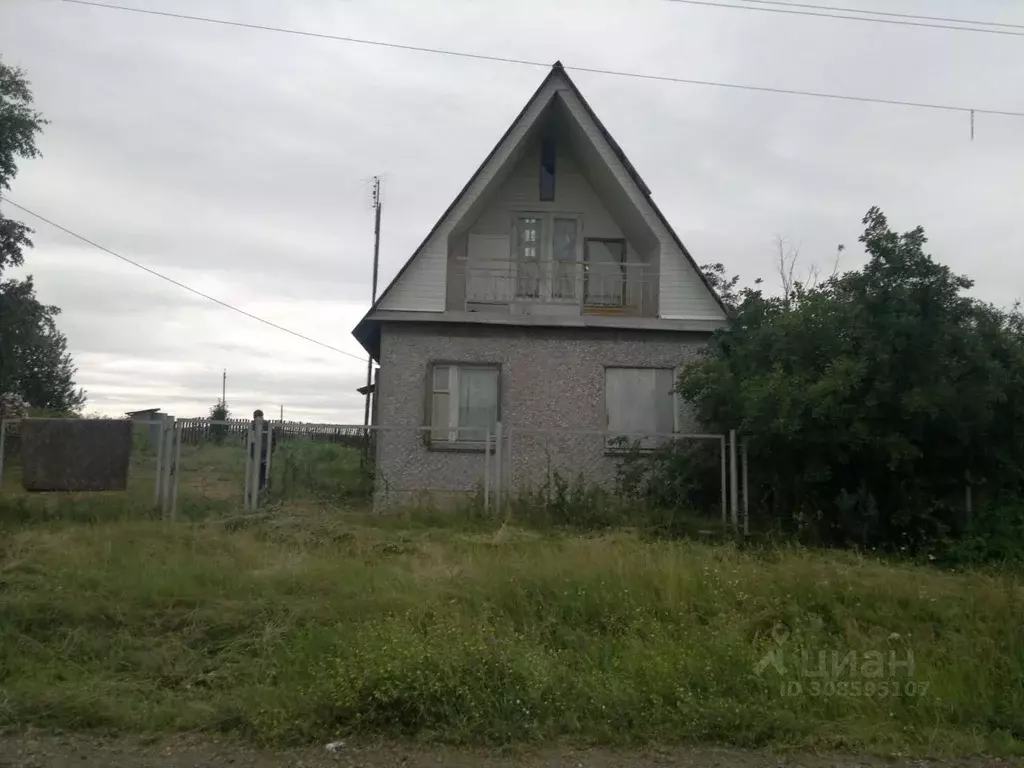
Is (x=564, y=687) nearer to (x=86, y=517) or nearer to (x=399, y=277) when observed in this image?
(x=86, y=517)

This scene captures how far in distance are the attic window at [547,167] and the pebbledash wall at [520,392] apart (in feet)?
9.32

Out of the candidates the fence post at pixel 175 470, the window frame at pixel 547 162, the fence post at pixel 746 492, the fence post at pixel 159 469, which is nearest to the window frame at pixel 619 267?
the window frame at pixel 547 162

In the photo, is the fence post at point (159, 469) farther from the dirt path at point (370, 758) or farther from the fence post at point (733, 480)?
the fence post at point (733, 480)

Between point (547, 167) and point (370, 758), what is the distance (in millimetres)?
11586

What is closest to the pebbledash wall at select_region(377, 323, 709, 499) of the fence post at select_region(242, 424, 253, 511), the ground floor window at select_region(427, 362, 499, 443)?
the ground floor window at select_region(427, 362, 499, 443)

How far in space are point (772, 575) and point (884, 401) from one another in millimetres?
3240

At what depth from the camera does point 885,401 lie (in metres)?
9.63

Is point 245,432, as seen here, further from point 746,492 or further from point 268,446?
point 746,492

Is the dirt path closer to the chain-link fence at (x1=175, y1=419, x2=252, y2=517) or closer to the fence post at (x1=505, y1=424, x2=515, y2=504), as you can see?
the chain-link fence at (x1=175, y1=419, x2=252, y2=517)

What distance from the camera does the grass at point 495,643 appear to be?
5258mm

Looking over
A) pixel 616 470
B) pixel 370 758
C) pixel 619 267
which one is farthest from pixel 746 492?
pixel 370 758

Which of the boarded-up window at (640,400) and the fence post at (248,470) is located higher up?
the boarded-up window at (640,400)

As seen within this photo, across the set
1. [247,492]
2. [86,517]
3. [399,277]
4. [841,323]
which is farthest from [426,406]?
[841,323]

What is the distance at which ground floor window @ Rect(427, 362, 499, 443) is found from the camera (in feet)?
43.8
